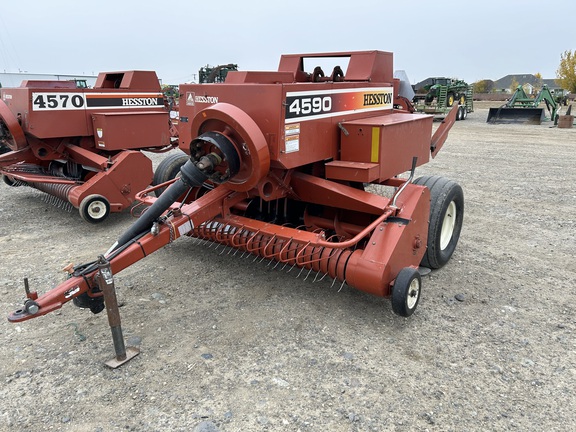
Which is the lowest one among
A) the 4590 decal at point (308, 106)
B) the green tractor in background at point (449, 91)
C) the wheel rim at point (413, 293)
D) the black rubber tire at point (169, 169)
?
the wheel rim at point (413, 293)

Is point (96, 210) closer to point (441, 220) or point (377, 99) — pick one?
point (377, 99)

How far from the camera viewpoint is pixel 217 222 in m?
3.76

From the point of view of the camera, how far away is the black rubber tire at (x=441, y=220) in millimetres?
3754

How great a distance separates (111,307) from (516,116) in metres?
18.8

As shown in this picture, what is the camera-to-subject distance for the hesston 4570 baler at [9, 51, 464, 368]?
292cm

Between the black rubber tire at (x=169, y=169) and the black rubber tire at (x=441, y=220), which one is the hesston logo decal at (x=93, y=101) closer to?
the black rubber tire at (x=169, y=169)

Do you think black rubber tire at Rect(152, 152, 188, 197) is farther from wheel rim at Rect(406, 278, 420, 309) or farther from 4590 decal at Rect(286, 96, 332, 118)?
wheel rim at Rect(406, 278, 420, 309)

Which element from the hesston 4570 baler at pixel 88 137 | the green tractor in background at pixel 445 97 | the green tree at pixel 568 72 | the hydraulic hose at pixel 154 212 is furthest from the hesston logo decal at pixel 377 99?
the green tree at pixel 568 72

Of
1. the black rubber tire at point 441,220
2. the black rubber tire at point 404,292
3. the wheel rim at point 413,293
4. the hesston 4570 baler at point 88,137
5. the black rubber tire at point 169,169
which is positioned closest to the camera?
the black rubber tire at point 404,292

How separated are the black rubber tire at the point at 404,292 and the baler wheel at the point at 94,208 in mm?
3405

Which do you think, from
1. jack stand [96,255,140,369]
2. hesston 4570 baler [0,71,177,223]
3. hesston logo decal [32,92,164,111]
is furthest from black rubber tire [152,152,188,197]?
jack stand [96,255,140,369]

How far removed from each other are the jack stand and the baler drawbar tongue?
60.6 feet

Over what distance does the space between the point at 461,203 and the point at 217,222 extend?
2.18 m

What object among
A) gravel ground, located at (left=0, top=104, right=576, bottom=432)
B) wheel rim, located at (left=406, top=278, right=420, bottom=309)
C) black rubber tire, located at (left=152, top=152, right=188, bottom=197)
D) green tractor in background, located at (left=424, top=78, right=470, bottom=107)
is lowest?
gravel ground, located at (left=0, top=104, right=576, bottom=432)
